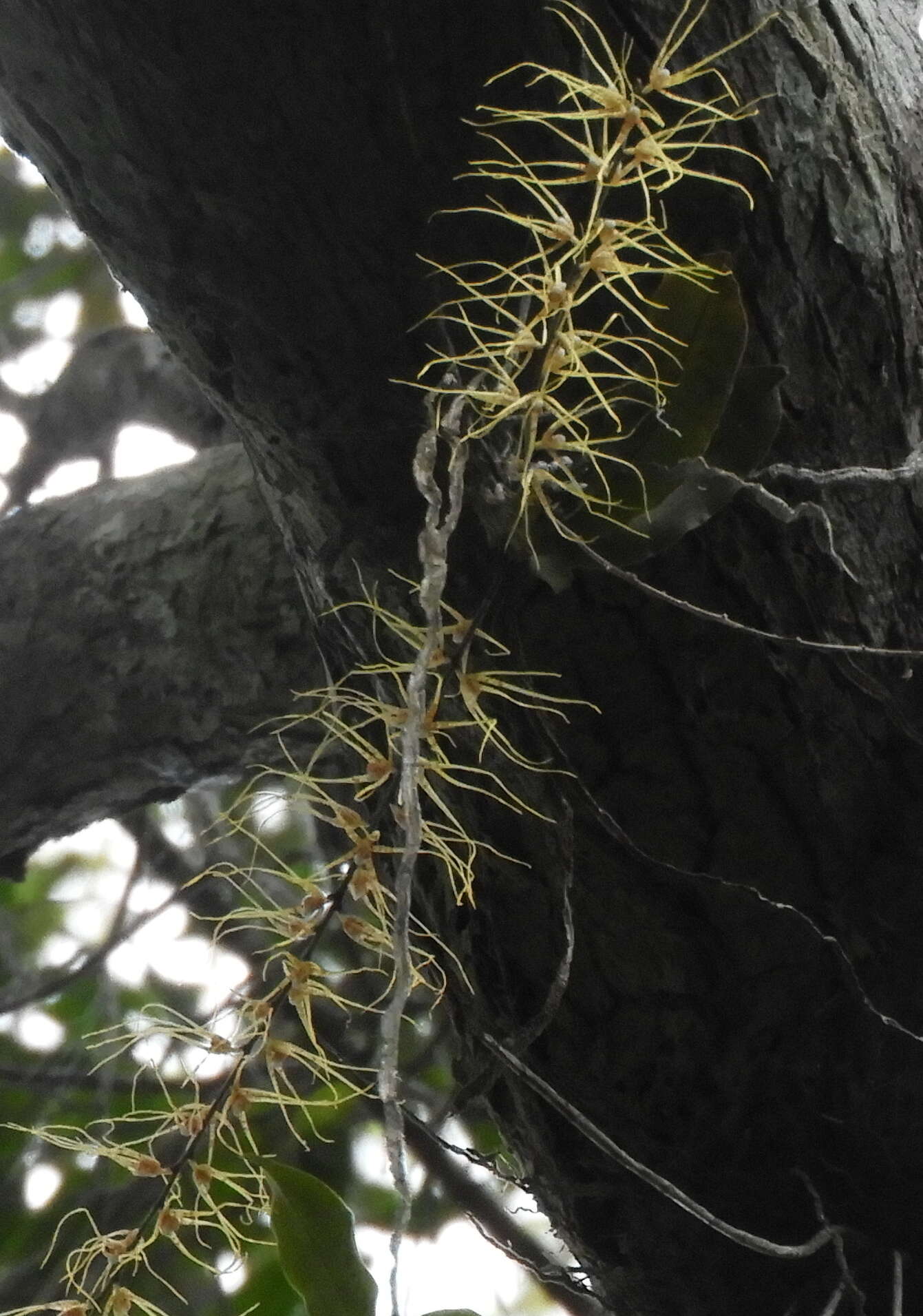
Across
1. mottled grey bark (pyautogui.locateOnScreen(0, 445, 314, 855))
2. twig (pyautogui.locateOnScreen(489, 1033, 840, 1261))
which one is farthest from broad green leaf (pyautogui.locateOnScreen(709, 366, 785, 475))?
mottled grey bark (pyautogui.locateOnScreen(0, 445, 314, 855))

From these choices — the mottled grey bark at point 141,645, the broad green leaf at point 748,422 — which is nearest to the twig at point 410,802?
the broad green leaf at point 748,422

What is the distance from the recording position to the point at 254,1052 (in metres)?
0.48

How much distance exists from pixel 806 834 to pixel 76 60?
0.45 metres

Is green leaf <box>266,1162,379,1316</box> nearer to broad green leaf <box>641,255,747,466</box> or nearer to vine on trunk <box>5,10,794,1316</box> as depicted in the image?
vine on trunk <box>5,10,794,1316</box>

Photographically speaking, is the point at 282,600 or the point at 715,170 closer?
A: the point at 715,170

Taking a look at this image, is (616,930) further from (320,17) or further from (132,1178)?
(132,1178)

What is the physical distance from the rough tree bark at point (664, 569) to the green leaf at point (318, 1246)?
9cm

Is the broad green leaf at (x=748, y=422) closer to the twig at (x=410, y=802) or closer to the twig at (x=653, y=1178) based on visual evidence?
the twig at (x=410, y=802)

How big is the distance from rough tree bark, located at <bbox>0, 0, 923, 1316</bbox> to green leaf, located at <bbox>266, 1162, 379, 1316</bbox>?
0.09m

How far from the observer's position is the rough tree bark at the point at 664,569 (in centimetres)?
49

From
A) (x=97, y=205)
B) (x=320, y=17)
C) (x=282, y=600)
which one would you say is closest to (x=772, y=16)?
(x=320, y=17)

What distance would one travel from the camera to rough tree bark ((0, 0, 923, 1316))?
19.1 inches

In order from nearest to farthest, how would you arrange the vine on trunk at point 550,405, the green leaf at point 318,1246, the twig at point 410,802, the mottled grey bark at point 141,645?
1. the twig at point 410,802
2. the vine on trunk at point 550,405
3. the green leaf at point 318,1246
4. the mottled grey bark at point 141,645

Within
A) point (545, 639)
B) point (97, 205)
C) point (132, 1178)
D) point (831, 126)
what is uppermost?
point (97, 205)
